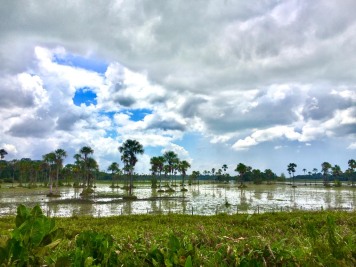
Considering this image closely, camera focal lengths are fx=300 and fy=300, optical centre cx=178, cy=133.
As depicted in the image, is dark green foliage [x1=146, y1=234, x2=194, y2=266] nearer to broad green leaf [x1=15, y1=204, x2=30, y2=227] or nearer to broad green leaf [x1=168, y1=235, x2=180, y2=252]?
broad green leaf [x1=168, y1=235, x2=180, y2=252]

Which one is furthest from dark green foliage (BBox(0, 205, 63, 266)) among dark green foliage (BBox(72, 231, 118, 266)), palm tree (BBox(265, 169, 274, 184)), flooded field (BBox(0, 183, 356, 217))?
palm tree (BBox(265, 169, 274, 184))

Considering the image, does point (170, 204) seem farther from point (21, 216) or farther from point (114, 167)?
point (114, 167)

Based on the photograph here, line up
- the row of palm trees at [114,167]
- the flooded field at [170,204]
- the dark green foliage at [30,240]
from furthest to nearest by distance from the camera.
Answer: the row of palm trees at [114,167]
the flooded field at [170,204]
the dark green foliage at [30,240]

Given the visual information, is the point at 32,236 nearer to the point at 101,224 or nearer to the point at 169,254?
the point at 169,254

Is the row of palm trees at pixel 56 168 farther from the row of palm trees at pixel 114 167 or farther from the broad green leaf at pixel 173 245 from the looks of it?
the broad green leaf at pixel 173 245

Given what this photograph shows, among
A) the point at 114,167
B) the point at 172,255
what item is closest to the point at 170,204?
the point at 172,255

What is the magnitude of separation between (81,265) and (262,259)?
1027 mm

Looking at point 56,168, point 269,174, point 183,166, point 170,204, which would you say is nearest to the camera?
point 170,204

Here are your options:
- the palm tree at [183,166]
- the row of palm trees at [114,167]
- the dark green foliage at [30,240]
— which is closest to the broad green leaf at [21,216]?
the dark green foliage at [30,240]

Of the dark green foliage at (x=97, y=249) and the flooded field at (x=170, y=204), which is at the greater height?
the dark green foliage at (x=97, y=249)

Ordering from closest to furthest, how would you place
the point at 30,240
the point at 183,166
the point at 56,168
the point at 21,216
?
the point at 30,240
the point at 21,216
the point at 56,168
the point at 183,166

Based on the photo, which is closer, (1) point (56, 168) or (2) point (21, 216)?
(2) point (21, 216)

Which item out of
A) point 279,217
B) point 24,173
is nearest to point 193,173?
point 24,173

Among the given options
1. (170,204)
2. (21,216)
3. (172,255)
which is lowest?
(170,204)
